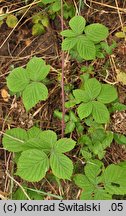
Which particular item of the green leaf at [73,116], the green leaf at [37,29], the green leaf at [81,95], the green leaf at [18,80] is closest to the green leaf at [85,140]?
the green leaf at [73,116]

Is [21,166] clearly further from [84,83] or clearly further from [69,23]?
[69,23]

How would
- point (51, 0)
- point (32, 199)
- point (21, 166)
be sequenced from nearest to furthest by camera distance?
point (21, 166)
point (32, 199)
point (51, 0)

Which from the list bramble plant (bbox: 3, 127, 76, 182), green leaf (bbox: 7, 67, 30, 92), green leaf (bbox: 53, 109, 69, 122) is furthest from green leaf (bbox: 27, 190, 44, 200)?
green leaf (bbox: 7, 67, 30, 92)

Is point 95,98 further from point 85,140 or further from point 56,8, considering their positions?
point 56,8

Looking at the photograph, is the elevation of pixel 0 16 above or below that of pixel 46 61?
above

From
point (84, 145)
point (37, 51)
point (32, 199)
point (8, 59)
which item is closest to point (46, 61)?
point (37, 51)

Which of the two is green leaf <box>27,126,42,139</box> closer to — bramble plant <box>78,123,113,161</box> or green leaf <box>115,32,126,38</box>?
bramble plant <box>78,123,113,161</box>
